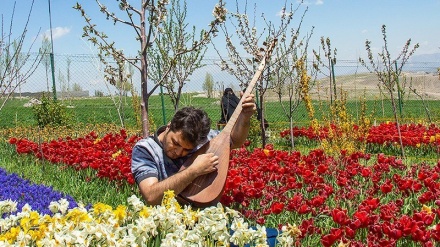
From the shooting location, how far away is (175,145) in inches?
143

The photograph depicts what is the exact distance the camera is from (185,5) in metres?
8.82

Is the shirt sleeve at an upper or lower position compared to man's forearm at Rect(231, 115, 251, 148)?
lower

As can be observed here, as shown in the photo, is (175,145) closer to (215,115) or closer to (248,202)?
(248,202)

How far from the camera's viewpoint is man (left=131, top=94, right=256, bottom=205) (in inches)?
134

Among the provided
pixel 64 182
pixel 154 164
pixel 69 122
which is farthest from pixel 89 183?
pixel 69 122

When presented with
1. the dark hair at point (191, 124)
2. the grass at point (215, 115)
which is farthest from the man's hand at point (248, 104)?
the grass at point (215, 115)

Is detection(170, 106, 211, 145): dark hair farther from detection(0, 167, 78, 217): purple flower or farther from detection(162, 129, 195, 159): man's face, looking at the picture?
detection(0, 167, 78, 217): purple flower

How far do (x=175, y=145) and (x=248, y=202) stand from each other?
79 cm

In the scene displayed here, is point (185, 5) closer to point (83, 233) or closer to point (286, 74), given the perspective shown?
point (286, 74)

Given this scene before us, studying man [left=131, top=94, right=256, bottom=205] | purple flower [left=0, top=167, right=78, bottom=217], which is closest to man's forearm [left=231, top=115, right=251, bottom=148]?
man [left=131, top=94, right=256, bottom=205]

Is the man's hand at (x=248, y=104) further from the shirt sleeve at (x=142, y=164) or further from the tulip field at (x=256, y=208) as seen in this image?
the shirt sleeve at (x=142, y=164)

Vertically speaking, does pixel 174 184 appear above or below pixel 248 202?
above

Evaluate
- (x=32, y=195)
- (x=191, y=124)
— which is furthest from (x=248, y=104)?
(x=32, y=195)

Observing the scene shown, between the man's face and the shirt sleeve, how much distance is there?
128 millimetres
